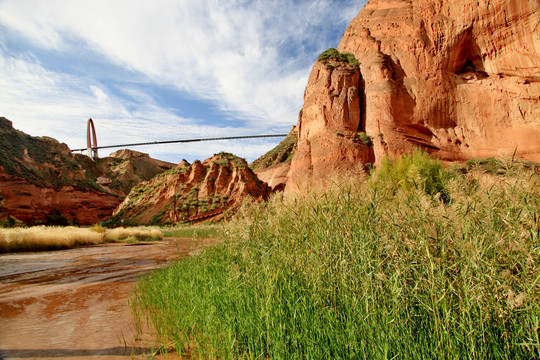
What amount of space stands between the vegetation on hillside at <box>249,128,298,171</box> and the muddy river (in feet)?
163

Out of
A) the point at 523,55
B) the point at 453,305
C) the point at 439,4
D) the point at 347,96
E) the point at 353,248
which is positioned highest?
the point at 439,4

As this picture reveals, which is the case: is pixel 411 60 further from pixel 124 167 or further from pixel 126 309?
pixel 124 167

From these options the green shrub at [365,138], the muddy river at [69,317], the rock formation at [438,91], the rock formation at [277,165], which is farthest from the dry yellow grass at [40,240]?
the rock formation at [277,165]

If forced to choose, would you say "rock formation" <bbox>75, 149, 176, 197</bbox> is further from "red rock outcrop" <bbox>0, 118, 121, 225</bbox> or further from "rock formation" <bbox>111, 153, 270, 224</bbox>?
"rock formation" <bbox>111, 153, 270, 224</bbox>

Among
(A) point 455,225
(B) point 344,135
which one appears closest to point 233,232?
(A) point 455,225

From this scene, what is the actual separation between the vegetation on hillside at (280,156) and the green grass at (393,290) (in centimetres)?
5325

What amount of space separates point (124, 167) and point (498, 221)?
87601 millimetres

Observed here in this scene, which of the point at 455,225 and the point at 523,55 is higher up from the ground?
the point at 523,55

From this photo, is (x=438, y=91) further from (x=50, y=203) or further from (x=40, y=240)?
(x=50, y=203)

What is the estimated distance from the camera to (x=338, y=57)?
1384 inches

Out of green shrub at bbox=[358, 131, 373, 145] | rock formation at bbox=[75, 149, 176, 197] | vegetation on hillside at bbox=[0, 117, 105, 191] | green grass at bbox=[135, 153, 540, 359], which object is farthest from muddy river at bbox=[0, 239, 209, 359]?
rock formation at bbox=[75, 149, 176, 197]

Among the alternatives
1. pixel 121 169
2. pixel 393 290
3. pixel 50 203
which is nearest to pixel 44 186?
pixel 50 203

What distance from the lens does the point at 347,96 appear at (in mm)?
31125

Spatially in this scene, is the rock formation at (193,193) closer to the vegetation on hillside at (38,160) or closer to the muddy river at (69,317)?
the vegetation on hillside at (38,160)
